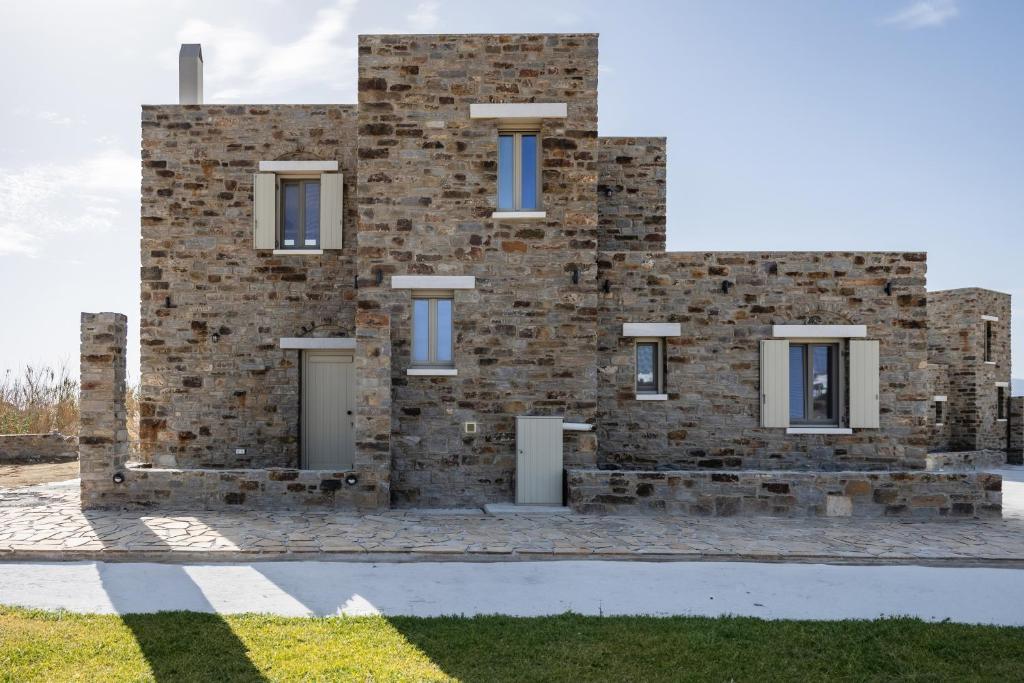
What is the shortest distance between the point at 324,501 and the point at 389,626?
4.14 metres

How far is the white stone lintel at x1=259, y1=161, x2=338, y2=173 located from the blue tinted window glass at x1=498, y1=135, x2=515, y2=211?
9.50ft

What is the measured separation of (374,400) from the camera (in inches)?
349

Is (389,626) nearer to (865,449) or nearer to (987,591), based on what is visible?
(987,591)

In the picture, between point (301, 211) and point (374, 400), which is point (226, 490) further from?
point (301, 211)

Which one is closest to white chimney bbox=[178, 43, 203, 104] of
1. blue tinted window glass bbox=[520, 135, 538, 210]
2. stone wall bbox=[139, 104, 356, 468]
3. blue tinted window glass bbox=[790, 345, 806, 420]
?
stone wall bbox=[139, 104, 356, 468]

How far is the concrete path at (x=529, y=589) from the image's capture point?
5203 mm

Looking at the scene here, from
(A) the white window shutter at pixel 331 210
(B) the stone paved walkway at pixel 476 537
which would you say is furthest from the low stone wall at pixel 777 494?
(A) the white window shutter at pixel 331 210

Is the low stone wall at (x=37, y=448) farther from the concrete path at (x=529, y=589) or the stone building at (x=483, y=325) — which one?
the concrete path at (x=529, y=589)

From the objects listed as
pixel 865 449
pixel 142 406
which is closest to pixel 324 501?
pixel 142 406

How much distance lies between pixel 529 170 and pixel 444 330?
2.67m

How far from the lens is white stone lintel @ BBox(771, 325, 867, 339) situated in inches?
413

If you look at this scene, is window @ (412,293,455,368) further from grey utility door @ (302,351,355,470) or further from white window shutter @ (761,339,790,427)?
A: white window shutter @ (761,339,790,427)

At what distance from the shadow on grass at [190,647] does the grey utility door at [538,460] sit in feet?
16.2

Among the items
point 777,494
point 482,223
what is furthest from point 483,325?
point 777,494
